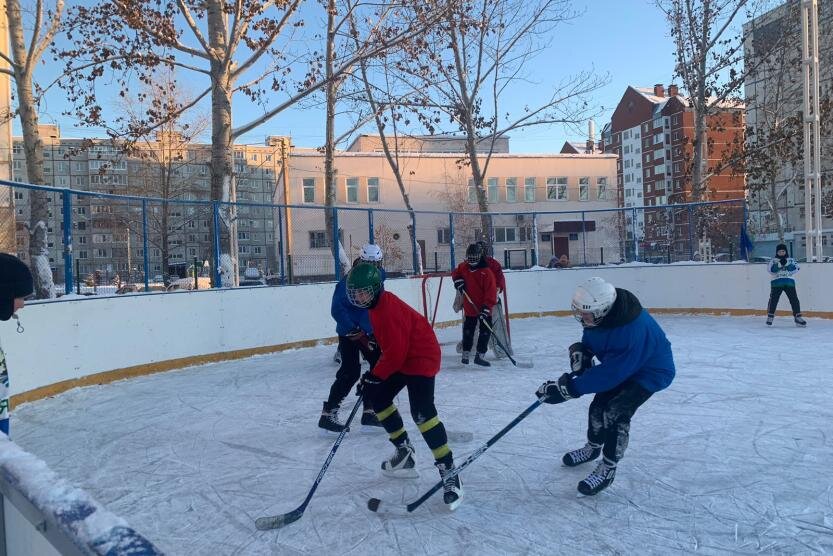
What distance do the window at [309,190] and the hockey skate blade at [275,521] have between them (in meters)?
30.3

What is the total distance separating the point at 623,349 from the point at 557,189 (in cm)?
3587

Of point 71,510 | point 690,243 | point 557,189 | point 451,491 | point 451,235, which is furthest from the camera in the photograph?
point 557,189

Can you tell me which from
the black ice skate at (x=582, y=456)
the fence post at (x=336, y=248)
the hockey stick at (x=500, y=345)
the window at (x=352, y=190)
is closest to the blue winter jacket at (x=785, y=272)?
the hockey stick at (x=500, y=345)

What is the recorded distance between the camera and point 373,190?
34.5 m

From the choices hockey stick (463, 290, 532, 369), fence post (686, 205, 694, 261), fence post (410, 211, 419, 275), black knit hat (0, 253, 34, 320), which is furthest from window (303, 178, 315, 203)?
black knit hat (0, 253, 34, 320)

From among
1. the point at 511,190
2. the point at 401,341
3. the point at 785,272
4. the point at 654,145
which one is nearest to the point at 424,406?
the point at 401,341

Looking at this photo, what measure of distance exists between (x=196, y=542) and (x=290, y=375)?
443 centimetres

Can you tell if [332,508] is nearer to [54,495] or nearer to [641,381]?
[641,381]

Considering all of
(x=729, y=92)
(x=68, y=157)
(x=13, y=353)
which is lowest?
(x=13, y=353)

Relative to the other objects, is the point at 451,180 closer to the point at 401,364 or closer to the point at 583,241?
the point at 583,241

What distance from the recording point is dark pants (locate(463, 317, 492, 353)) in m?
7.39

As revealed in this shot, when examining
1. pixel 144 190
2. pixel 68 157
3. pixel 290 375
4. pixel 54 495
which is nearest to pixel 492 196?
pixel 144 190

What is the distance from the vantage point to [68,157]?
1284 cm

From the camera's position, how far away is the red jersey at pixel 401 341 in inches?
125
